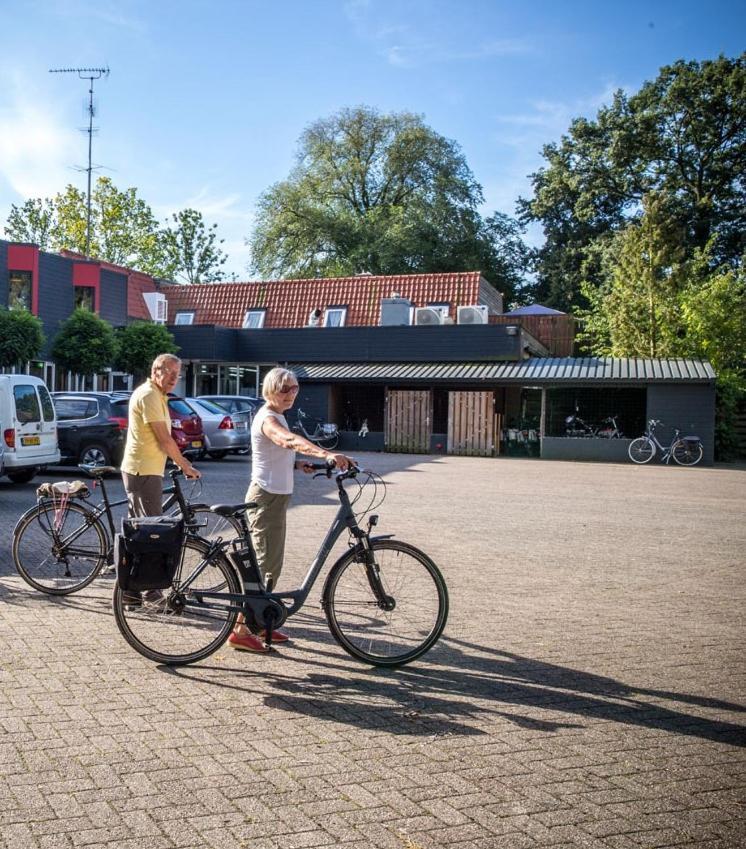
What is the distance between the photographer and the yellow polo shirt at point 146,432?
22.3ft

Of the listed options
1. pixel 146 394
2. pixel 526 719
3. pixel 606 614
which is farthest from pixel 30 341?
pixel 526 719

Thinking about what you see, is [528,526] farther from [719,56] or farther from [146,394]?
[719,56]

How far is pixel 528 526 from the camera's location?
1202 cm

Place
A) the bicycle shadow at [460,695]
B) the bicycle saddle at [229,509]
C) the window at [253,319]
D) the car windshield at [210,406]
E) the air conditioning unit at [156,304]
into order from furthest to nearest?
the air conditioning unit at [156,304] → the window at [253,319] → the car windshield at [210,406] → the bicycle saddle at [229,509] → the bicycle shadow at [460,695]

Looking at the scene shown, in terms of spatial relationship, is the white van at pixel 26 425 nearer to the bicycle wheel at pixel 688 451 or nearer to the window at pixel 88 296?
the bicycle wheel at pixel 688 451

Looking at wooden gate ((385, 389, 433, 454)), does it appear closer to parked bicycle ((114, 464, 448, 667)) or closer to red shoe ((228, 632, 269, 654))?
red shoe ((228, 632, 269, 654))

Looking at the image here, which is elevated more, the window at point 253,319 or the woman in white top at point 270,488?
the window at point 253,319

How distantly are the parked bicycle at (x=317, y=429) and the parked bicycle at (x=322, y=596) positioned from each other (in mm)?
25978

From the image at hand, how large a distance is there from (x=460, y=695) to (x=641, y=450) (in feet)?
81.6

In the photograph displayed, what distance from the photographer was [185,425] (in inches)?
812

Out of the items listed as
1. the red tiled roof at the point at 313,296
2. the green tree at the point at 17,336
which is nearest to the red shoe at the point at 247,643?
the green tree at the point at 17,336

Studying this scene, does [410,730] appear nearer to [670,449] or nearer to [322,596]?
[322,596]

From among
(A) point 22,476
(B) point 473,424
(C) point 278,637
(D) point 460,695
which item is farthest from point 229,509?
(B) point 473,424

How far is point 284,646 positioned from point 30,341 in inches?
866
